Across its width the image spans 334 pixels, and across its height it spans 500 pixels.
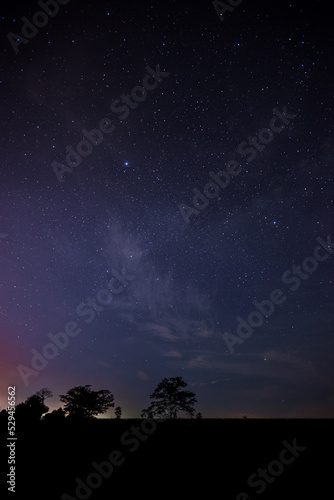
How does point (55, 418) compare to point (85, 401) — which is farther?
point (85, 401)

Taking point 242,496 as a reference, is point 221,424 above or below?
above

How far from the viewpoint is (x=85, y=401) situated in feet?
141

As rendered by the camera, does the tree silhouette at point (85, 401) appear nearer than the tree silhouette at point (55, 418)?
No

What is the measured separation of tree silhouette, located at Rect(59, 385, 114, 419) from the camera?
41.8m

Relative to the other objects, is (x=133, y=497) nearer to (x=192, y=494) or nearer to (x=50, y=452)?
(x=192, y=494)

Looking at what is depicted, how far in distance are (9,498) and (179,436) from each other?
15.5ft

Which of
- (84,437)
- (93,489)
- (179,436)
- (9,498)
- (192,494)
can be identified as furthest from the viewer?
(84,437)

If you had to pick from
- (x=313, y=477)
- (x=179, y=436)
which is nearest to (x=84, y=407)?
(x=179, y=436)

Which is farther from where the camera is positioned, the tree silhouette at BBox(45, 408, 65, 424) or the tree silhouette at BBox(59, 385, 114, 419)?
the tree silhouette at BBox(59, 385, 114, 419)

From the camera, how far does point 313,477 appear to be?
5.82 metres

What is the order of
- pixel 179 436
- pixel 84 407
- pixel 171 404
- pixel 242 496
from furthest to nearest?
pixel 84 407
pixel 171 404
pixel 179 436
pixel 242 496

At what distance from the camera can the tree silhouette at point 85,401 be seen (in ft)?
137

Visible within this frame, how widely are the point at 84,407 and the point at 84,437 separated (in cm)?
4026

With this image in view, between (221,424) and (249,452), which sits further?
(221,424)
